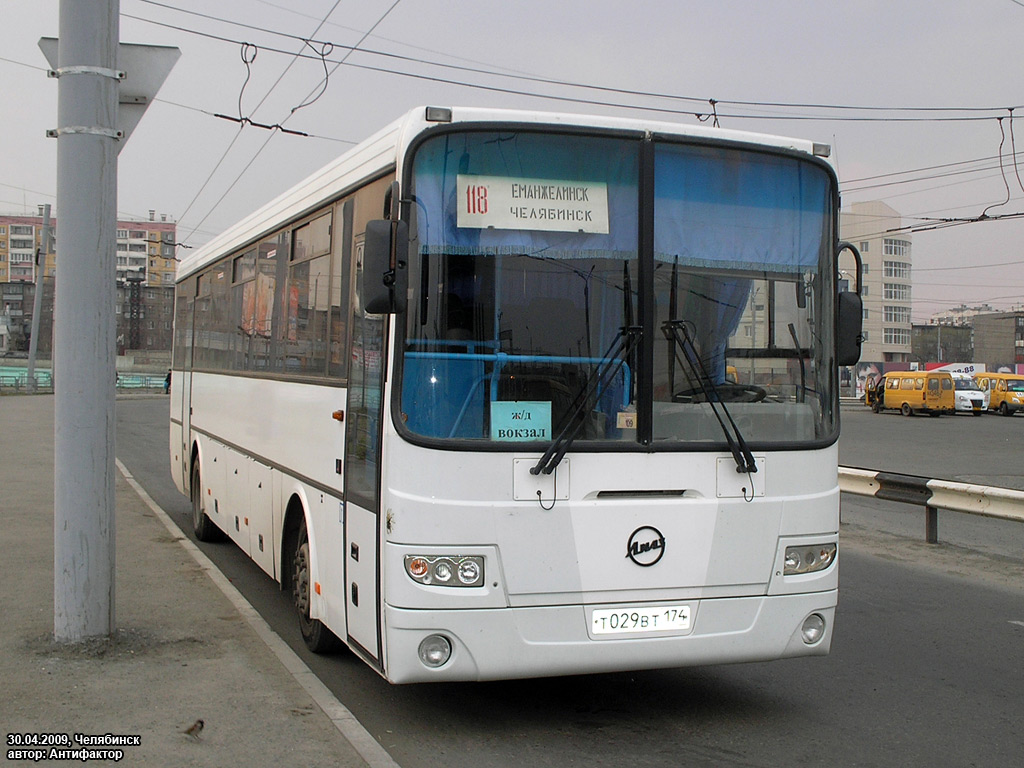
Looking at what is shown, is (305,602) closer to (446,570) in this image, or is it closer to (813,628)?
(446,570)

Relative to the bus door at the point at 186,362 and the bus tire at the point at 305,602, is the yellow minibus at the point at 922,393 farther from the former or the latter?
the bus tire at the point at 305,602

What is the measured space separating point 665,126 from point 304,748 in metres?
3.42

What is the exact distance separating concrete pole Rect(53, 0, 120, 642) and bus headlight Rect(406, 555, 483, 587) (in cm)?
242

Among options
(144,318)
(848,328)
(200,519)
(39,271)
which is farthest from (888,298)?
(848,328)

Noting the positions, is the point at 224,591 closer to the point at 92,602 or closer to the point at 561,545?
the point at 92,602

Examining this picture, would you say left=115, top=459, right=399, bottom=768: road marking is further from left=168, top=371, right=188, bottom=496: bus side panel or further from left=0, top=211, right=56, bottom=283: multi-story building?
left=0, top=211, right=56, bottom=283: multi-story building

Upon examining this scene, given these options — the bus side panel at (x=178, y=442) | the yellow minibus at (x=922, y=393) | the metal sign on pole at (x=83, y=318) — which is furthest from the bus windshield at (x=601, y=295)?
the yellow minibus at (x=922, y=393)

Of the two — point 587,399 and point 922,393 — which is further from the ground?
point 587,399

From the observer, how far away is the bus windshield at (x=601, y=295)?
511cm

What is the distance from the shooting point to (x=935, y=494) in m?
11.8

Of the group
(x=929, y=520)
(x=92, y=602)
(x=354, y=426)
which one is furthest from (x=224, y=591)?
(x=929, y=520)

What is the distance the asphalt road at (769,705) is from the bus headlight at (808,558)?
82cm

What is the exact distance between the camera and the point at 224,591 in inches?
321

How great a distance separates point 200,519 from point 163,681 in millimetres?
5885
